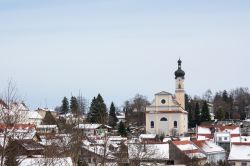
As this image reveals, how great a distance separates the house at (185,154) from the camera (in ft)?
142

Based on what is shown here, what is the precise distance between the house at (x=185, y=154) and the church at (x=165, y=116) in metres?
36.3

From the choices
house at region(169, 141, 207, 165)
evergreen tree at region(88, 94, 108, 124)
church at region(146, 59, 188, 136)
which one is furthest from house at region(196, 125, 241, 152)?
evergreen tree at region(88, 94, 108, 124)

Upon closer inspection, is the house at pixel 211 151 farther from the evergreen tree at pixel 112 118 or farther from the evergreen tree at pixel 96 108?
the evergreen tree at pixel 112 118

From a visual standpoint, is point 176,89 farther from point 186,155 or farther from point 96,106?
point 186,155

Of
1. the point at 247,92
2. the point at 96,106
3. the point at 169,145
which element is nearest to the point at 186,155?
the point at 169,145

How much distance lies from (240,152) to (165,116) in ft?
133

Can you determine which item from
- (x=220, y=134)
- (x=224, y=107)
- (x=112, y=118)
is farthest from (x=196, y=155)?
(x=224, y=107)

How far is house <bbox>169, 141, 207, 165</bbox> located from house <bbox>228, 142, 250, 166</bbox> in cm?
242

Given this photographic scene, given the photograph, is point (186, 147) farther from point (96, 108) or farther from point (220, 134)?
point (96, 108)

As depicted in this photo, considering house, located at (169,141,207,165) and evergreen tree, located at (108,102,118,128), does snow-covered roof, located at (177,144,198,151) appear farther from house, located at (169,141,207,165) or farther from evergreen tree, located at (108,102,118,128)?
evergreen tree, located at (108,102,118,128)

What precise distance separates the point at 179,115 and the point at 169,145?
43.0 metres

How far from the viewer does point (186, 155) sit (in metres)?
44.8

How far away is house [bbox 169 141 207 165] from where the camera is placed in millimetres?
43422

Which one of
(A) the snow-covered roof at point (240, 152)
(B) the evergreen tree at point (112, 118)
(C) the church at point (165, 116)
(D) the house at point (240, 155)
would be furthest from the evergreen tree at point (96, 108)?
(D) the house at point (240, 155)
